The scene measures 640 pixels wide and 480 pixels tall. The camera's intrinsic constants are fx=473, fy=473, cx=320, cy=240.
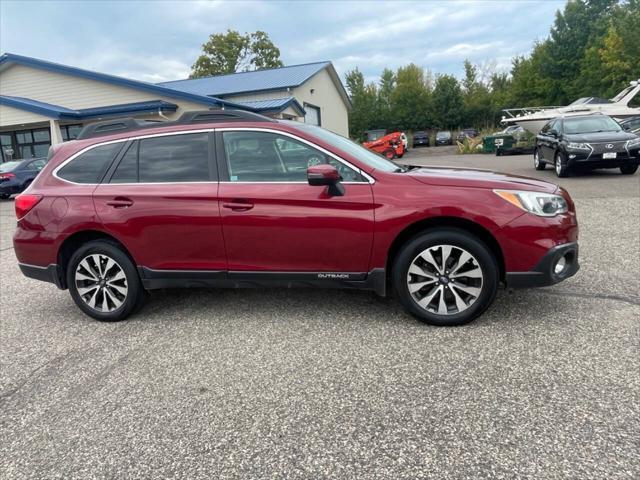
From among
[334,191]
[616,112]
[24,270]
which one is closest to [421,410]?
[334,191]

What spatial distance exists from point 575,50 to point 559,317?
171 feet

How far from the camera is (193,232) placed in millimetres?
3793

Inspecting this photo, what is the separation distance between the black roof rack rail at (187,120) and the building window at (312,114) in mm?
23498

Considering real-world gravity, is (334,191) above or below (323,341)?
above

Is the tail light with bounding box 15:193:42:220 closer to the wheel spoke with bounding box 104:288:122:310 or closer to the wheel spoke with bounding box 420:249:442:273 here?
the wheel spoke with bounding box 104:288:122:310

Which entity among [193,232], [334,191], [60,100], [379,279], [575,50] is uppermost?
[575,50]

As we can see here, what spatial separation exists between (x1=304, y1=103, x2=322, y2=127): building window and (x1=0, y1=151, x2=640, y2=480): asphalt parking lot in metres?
24.4

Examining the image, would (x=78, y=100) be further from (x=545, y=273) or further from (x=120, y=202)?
(x=545, y=273)

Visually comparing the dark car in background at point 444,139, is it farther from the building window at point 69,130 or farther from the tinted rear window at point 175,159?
the tinted rear window at point 175,159

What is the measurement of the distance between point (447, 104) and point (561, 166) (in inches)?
1823

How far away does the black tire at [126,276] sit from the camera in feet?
13.1

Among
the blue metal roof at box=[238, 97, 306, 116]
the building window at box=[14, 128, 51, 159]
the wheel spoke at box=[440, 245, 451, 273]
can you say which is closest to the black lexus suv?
the wheel spoke at box=[440, 245, 451, 273]

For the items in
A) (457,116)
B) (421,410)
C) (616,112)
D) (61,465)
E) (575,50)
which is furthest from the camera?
(457,116)

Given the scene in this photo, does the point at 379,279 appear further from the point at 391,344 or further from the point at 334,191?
the point at 334,191
